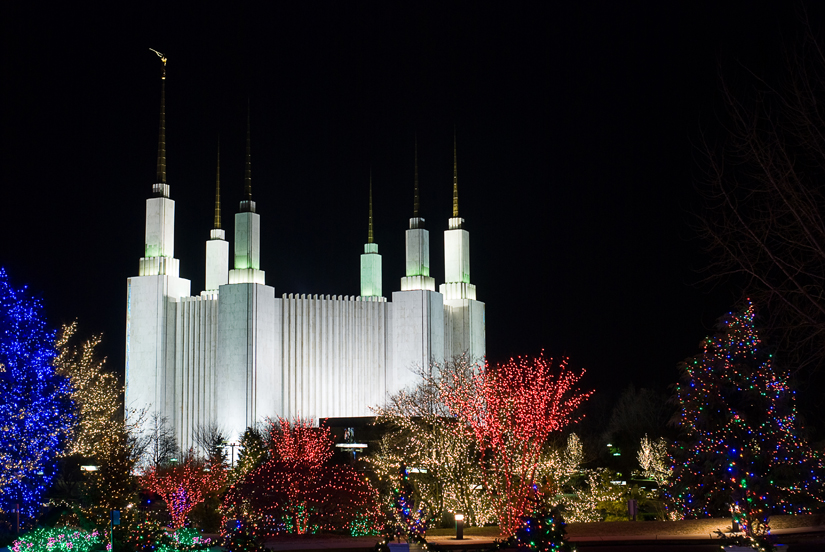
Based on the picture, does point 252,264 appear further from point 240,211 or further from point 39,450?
point 39,450

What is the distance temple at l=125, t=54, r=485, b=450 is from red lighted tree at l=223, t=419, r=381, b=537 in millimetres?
10526

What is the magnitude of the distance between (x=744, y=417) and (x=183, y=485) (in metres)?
17.4

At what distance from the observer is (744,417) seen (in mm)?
21391

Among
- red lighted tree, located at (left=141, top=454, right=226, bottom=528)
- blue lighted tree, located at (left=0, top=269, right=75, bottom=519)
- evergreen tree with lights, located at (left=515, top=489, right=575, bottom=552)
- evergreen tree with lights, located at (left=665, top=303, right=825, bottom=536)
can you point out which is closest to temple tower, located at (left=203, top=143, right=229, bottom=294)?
red lighted tree, located at (left=141, top=454, right=226, bottom=528)

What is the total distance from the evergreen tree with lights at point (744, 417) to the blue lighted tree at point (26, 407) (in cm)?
1529

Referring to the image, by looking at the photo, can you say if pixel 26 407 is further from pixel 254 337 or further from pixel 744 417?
pixel 744 417

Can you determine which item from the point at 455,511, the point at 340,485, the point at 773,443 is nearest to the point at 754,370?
the point at 773,443

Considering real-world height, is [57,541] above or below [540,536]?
below

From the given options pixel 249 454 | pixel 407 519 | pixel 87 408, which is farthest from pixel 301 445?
pixel 407 519

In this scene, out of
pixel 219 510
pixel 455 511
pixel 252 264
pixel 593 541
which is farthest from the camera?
pixel 252 264

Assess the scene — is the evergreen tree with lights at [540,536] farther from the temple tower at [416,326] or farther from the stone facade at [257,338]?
the temple tower at [416,326]

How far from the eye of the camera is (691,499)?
23.4 metres

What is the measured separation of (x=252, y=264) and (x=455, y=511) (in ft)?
53.9

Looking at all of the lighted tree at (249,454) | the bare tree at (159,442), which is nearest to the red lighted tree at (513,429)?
the lighted tree at (249,454)
